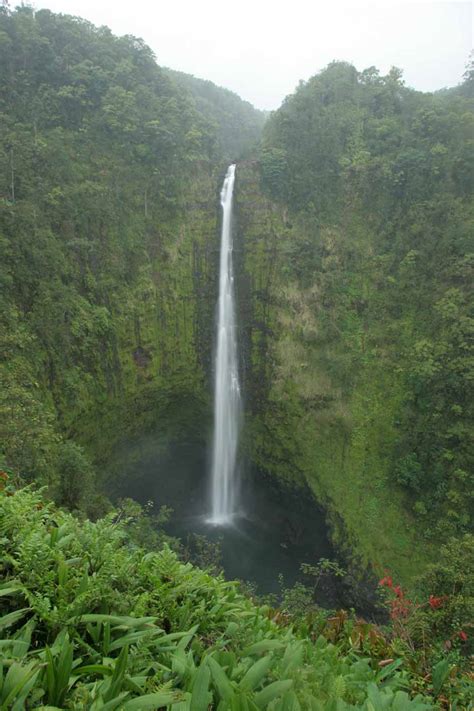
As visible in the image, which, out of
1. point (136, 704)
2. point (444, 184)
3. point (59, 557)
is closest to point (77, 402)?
point (59, 557)

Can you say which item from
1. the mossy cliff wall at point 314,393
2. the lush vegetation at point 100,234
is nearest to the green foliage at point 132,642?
the lush vegetation at point 100,234

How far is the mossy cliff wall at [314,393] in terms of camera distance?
1374cm

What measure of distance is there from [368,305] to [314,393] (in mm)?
4366

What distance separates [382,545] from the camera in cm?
1301

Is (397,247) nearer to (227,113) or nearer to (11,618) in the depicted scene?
(11,618)

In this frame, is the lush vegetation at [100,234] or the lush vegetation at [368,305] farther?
the lush vegetation at [368,305]

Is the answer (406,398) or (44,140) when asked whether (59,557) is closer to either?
(406,398)

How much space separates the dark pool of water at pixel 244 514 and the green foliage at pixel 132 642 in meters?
11.5

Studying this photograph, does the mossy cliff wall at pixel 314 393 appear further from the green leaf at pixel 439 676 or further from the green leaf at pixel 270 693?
the green leaf at pixel 270 693

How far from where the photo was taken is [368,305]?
1688 centimetres

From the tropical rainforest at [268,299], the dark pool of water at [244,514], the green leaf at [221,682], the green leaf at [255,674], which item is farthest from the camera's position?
the dark pool of water at [244,514]

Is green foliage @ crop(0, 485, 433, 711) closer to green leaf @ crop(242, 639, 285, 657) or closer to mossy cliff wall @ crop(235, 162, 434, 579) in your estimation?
green leaf @ crop(242, 639, 285, 657)

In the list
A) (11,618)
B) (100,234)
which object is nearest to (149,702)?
(11,618)

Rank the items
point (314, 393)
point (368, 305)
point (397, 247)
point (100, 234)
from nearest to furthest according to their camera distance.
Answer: point (100, 234), point (314, 393), point (368, 305), point (397, 247)
